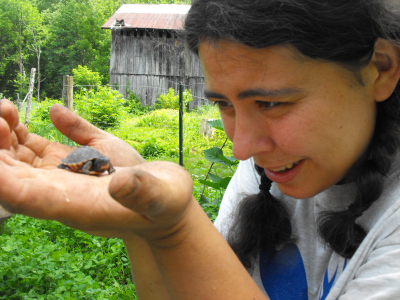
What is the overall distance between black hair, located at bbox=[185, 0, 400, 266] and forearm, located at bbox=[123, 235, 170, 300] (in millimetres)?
789

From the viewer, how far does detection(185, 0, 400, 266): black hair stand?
1.23 metres

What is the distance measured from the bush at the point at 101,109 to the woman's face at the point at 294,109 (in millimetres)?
10774

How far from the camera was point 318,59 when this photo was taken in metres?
1.25

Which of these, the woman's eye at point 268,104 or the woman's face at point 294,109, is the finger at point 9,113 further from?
the woman's eye at point 268,104

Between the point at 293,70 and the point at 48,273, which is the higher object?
the point at 293,70

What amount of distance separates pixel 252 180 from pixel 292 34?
96cm

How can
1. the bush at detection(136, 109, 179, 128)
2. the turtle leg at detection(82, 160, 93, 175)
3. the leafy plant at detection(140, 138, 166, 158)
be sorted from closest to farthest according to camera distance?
the turtle leg at detection(82, 160, 93, 175) < the leafy plant at detection(140, 138, 166, 158) < the bush at detection(136, 109, 179, 128)

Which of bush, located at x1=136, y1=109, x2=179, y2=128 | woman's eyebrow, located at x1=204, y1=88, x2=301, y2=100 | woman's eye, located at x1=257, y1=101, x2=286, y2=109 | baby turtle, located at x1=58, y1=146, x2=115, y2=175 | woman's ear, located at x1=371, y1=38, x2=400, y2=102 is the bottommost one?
bush, located at x1=136, y1=109, x2=179, y2=128

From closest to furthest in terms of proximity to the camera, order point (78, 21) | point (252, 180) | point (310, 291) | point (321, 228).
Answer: point (321, 228) → point (310, 291) → point (252, 180) → point (78, 21)

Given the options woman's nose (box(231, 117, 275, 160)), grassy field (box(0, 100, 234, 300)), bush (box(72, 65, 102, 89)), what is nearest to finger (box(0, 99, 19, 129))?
woman's nose (box(231, 117, 275, 160))

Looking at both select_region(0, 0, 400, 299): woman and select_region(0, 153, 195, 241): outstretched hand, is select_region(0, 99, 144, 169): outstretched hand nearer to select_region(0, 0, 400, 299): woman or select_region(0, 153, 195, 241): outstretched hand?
select_region(0, 0, 400, 299): woman

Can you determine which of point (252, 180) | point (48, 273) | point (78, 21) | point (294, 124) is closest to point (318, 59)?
point (294, 124)

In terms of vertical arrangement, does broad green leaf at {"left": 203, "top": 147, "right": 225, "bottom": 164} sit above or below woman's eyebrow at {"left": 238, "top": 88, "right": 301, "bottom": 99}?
below

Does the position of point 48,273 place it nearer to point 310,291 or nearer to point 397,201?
point 310,291
